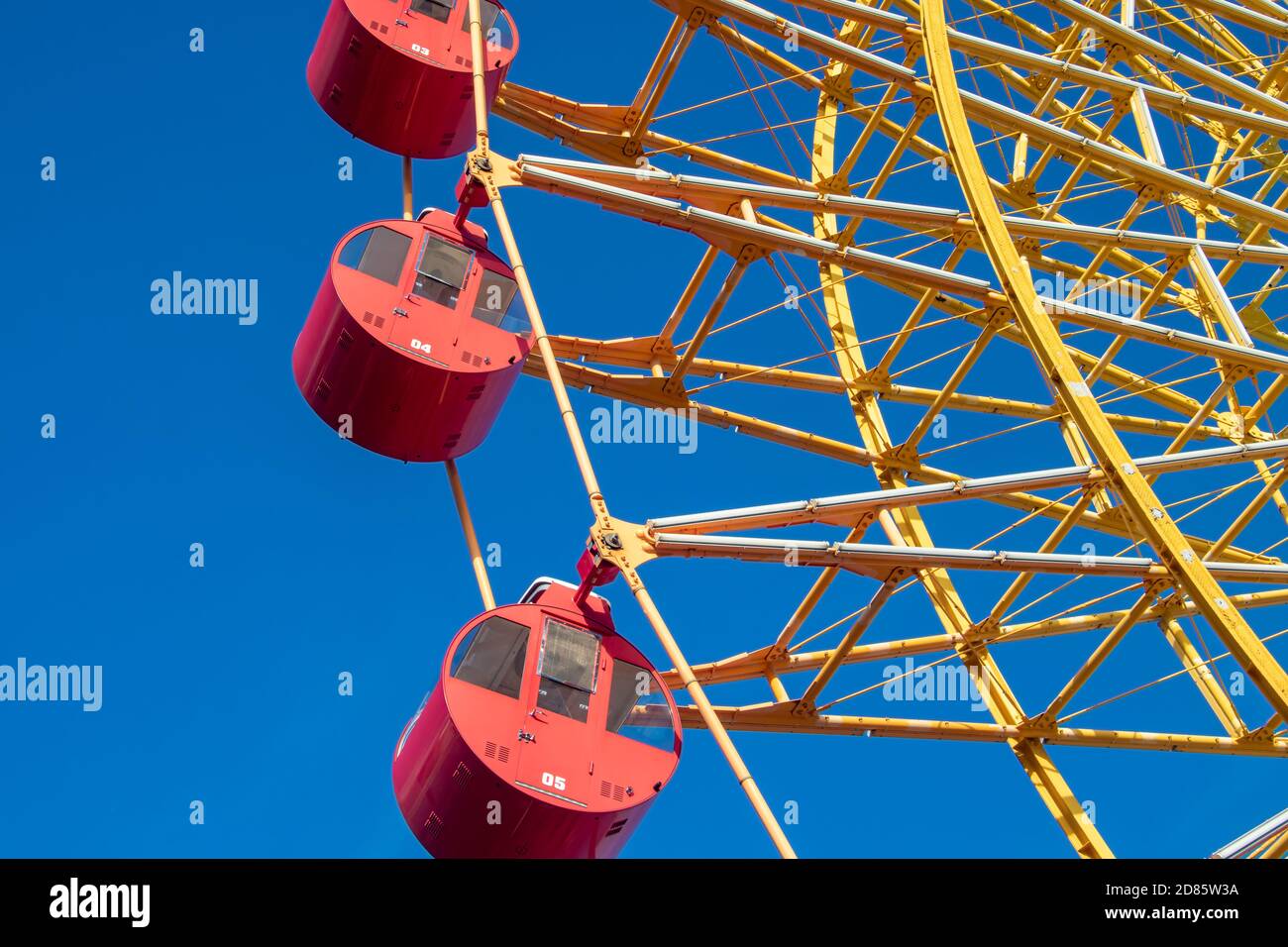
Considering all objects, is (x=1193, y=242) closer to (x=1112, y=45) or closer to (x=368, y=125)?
(x=1112, y=45)

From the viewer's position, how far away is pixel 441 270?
2006 centimetres

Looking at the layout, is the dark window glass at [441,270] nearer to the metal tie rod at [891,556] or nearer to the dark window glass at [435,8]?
the dark window glass at [435,8]

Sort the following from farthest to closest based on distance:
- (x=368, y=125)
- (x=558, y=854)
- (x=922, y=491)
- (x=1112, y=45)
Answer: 1. (x=1112, y=45)
2. (x=368, y=125)
3. (x=922, y=491)
4. (x=558, y=854)

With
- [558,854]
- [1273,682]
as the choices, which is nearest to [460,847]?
[558,854]

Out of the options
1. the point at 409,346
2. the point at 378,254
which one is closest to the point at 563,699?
the point at 409,346

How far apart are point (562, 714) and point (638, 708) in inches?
30.8

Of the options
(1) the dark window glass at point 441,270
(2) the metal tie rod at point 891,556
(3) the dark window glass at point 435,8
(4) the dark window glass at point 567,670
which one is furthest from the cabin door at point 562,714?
(3) the dark window glass at point 435,8

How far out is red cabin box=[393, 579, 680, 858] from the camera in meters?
14.9

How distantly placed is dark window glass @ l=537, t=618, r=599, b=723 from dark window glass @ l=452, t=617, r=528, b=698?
0.22m

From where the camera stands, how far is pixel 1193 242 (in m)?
22.4

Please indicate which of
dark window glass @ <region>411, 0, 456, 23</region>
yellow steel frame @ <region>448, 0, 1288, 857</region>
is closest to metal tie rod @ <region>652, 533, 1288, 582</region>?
yellow steel frame @ <region>448, 0, 1288, 857</region>

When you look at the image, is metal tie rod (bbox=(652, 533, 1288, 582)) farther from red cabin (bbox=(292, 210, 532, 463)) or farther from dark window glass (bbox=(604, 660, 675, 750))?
red cabin (bbox=(292, 210, 532, 463))

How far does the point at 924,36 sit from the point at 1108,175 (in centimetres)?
701

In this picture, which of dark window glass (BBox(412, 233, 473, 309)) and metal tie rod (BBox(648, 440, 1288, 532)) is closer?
metal tie rod (BBox(648, 440, 1288, 532))
